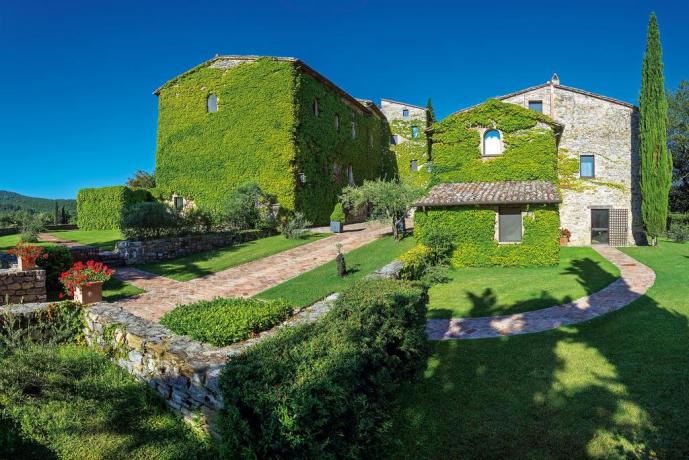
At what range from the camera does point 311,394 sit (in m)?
3.74

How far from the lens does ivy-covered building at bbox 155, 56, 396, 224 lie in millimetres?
26078

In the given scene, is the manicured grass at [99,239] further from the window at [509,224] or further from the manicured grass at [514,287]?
the window at [509,224]

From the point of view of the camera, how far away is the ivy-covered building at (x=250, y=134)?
85.6 feet

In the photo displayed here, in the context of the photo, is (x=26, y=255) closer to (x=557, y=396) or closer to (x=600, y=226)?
(x=557, y=396)

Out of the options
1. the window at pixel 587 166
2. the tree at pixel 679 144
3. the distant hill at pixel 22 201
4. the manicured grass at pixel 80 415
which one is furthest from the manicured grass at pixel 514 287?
the distant hill at pixel 22 201

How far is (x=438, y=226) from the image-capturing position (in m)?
17.5

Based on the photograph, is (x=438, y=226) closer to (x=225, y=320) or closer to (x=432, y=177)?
(x=432, y=177)

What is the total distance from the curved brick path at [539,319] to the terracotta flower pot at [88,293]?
26.3ft

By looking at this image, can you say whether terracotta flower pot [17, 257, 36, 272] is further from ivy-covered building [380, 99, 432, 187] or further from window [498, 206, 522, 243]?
ivy-covered building [380, 99, 432, 187]

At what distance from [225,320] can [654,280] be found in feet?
44.1

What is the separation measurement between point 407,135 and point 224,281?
3260 centimetres

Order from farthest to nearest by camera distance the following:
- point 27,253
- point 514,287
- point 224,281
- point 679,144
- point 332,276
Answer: point 679,144 < point 332,276 < point 224,281 < point 514,287 < point 27,253

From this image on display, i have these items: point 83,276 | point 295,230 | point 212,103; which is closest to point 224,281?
point 83,276

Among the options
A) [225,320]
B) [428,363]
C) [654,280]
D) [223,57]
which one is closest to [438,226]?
[654,280]
